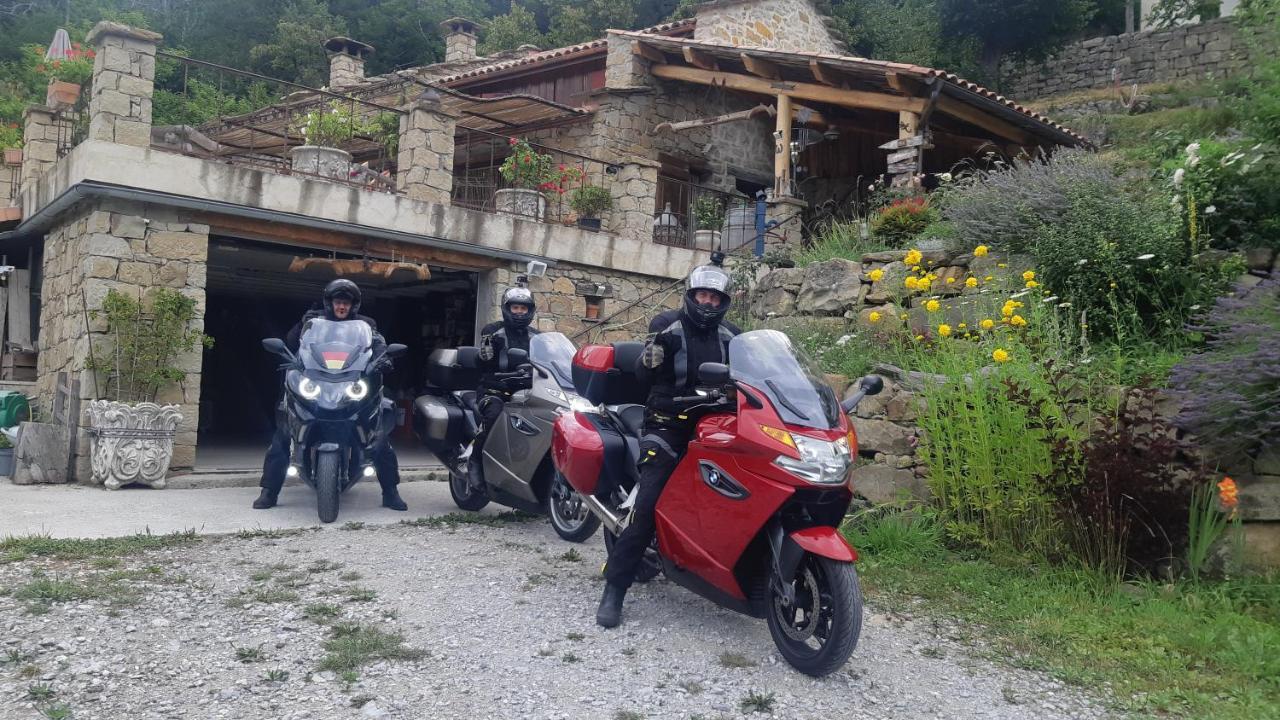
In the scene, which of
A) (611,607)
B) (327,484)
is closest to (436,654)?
(611,607)

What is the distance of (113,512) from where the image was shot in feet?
20.5

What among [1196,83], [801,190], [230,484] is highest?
[1196,83]

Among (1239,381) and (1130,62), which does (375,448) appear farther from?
(1130,62)

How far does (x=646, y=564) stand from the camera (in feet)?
14.4

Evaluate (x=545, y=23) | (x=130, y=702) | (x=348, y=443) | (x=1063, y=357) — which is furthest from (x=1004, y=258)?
(x=545, y=23)

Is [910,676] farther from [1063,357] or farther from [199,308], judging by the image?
[199,308]

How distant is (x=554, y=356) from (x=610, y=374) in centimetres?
157

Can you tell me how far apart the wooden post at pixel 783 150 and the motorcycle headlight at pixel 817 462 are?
844 cm

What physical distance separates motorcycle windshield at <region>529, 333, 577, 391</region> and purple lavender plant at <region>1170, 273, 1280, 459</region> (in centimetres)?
344

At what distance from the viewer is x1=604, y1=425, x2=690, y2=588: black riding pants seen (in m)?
4.07

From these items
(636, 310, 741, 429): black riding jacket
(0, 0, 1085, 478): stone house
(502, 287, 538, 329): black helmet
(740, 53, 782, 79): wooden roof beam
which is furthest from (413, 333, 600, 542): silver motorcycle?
(740, 53, 782, 79): wooden roof beam

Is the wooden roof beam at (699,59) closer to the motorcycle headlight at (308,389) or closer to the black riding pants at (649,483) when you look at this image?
the motorcycle headlight at (308,389)

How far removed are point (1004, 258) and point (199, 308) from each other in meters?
6.71

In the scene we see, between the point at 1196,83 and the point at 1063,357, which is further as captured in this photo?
the point at 1196,83
